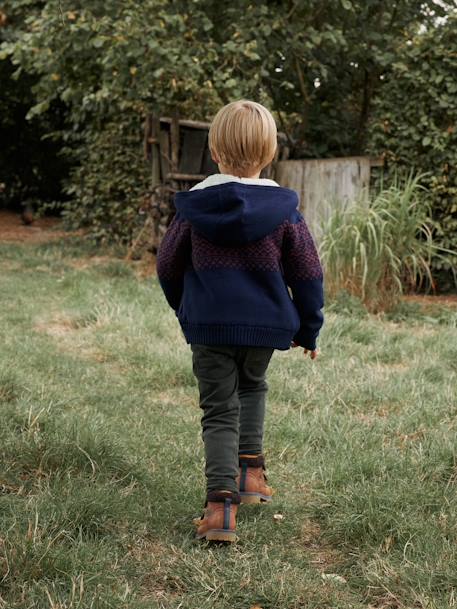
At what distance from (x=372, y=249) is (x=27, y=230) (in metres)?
7.66

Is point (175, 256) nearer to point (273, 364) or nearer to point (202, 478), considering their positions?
point (202, 478)

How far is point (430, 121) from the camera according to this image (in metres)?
7.12

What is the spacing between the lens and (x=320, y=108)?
947cm

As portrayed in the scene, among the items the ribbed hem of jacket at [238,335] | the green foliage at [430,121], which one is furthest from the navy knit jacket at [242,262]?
the green foliage at [430,121]

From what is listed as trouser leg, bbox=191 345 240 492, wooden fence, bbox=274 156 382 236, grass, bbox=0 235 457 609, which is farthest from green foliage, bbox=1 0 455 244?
trouser leg, bbox=191 345 240 492

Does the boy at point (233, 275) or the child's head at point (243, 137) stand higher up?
the child's head at point (243, 137)

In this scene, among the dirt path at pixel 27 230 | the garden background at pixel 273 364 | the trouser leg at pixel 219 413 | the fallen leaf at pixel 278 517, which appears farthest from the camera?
the dirt path at pixel 27 230

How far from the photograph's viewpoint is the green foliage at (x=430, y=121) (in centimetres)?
706

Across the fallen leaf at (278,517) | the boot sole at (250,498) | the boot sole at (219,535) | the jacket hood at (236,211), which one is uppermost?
the jacket hood at (236,211)

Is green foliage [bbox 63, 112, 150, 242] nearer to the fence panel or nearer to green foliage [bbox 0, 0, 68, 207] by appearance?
the fence panel

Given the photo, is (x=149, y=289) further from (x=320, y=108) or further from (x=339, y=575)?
(x=339, y=575)

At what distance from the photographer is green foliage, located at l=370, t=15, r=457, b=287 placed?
7.06 meters

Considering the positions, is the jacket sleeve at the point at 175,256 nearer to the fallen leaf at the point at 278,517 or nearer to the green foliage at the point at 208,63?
the fallen leaf at the point at 278,517

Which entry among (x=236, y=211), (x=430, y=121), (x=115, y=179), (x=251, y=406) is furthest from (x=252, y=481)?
(x=115, y=179)
